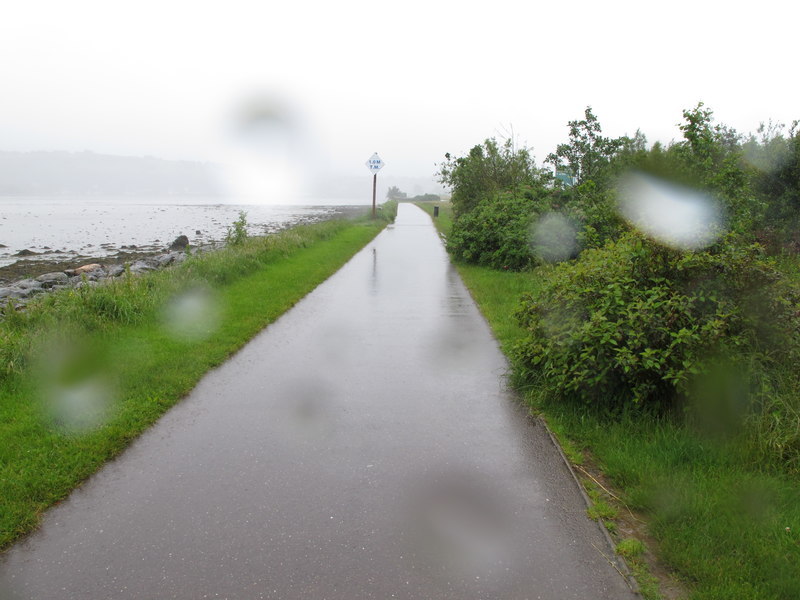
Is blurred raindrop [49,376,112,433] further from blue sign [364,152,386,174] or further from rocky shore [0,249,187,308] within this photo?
blue sign [364,152,386,174]

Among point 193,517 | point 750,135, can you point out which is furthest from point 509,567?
point 750,135

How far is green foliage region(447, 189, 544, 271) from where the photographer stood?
12.6 meters

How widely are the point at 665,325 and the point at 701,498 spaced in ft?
4.71

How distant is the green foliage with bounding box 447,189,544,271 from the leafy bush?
7577mm

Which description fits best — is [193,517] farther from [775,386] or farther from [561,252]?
[561,252]

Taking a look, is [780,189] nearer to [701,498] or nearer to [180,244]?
[701,498]

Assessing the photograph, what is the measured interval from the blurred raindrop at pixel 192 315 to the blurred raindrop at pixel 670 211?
5.41 metres

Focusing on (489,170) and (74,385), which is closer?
(74,385)

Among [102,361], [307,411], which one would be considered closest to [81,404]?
[102,361]

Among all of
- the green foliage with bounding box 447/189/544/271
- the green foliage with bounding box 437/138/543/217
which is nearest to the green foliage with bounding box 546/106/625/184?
the green foliage with bounding box 447/189/544/271

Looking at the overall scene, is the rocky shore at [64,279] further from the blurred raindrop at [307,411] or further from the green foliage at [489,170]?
the green foliage at [489,170]

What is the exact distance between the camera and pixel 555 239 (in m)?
11.9

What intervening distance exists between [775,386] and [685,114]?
24.7 feet

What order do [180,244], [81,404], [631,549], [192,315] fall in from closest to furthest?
[631,549] < [81,404] < [192,315] < [180,244]
